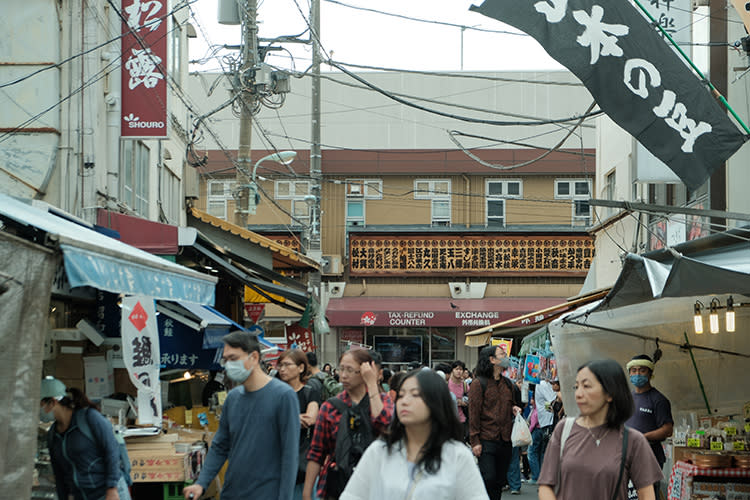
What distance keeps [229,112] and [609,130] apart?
1937 centimetres

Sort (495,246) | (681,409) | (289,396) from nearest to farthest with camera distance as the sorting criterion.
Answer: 1. (289,396)
2. (681,409)
3. (495,246)

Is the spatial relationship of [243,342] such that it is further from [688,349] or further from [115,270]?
[688,349]

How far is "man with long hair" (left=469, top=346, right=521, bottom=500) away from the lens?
1137 centimetres

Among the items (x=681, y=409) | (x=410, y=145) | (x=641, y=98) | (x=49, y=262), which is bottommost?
(x=681, y=409)

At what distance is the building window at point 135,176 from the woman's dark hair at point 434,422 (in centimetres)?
1120

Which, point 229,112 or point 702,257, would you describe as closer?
point 702,257

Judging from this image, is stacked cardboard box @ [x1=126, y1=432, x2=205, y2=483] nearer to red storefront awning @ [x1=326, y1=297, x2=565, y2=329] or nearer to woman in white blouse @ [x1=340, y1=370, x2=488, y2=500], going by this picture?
woman in white blouse @ [x1=340, y1=370, x2=488, y2=500]

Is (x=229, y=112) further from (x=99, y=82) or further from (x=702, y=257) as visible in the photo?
(x=702, y=257)

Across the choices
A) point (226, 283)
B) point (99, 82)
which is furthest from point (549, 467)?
point (226, 283)

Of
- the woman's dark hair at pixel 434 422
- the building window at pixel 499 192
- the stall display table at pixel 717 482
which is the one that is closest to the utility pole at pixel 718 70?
the stall display table at pixel 717 482

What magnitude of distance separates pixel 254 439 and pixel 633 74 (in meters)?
4.54

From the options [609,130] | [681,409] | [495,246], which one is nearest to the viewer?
[681,409]

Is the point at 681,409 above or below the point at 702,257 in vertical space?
below

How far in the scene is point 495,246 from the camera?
1382 inches
